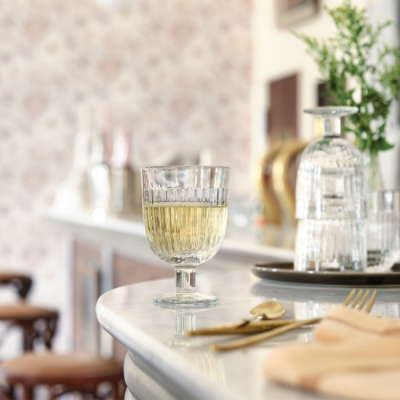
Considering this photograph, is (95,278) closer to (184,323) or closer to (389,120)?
(389,120)

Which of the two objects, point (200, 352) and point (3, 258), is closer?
point (200, 352)

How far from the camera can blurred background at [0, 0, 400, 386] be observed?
4.14 m

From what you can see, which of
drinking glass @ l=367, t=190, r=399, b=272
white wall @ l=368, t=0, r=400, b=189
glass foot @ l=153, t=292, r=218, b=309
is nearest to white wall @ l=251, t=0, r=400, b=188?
white wall @ l=368, t=0, r=400, b=189

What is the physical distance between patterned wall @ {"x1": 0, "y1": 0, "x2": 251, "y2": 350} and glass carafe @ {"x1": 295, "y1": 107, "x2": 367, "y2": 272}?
3.66 m

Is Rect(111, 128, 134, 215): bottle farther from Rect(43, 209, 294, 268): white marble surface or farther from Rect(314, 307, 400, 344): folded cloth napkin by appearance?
Rect(314, 307, 400, 344): folded cloth napkin

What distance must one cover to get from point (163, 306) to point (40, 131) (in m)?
3.96

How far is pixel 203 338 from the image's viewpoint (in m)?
0.62

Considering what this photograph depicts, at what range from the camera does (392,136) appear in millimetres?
2342

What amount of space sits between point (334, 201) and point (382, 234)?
0.14 meters

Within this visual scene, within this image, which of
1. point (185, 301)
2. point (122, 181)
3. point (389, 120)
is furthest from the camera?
point (122, 181)

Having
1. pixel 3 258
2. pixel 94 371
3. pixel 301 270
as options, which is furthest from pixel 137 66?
pixel 301 270

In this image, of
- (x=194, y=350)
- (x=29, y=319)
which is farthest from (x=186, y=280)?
(x=29, y=319)

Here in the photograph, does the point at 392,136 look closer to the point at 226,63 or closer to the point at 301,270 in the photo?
the point at 301,270

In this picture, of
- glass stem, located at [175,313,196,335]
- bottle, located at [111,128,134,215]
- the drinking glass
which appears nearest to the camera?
glass stem, located at [175,313,196,335]
